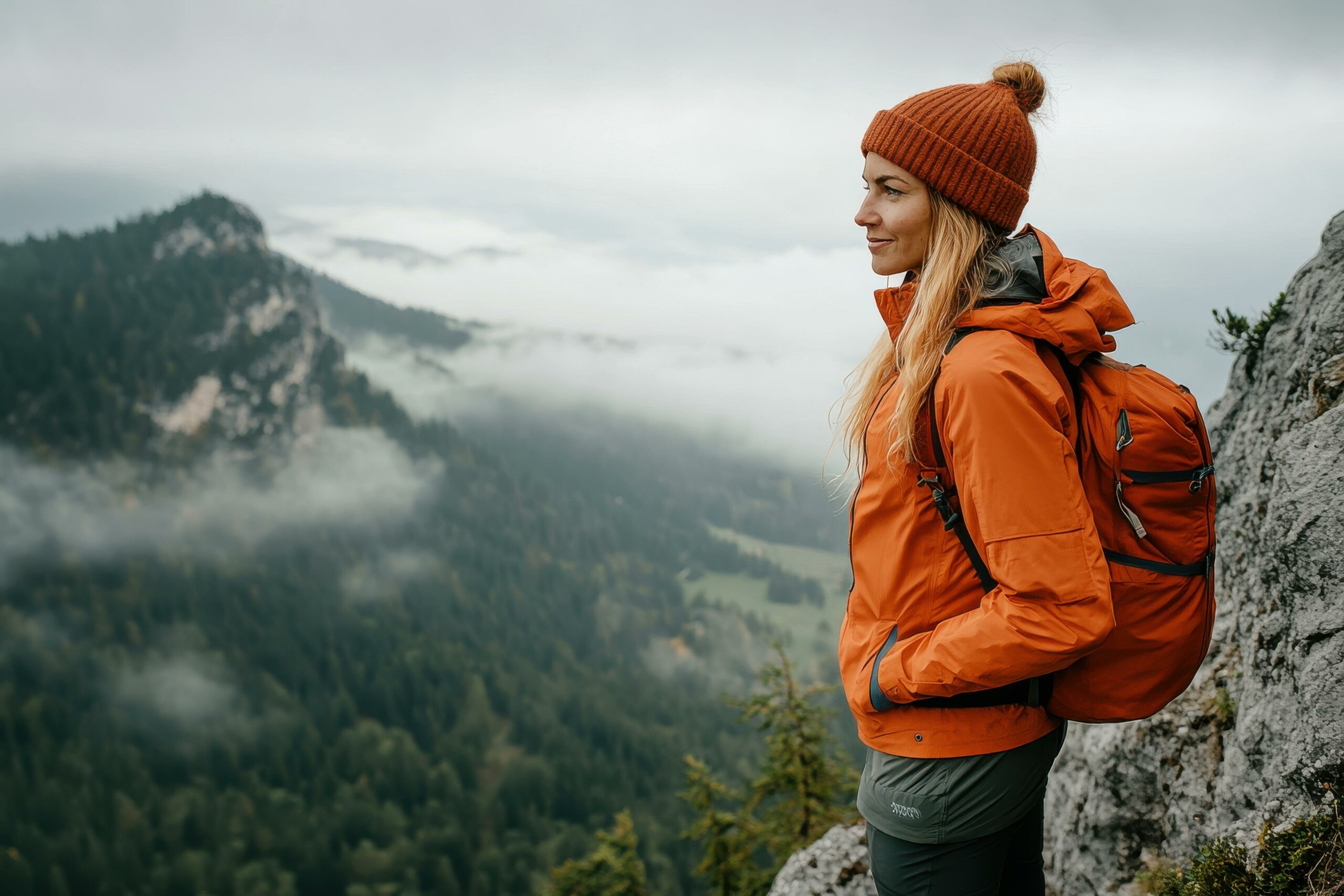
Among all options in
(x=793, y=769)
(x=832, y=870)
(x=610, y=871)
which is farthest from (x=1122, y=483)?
(x=610, y=871)

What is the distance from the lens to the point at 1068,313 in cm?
225

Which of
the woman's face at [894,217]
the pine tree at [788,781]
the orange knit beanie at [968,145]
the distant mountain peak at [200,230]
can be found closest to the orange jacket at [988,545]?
the woman's face at [894,217]

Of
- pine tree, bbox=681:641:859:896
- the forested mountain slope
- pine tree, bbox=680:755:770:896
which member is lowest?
the forested mountain slope

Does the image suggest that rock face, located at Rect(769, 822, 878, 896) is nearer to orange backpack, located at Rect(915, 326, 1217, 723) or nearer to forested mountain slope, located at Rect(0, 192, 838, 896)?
orange backpack, located at Rect(915, 326, 1217, 723)

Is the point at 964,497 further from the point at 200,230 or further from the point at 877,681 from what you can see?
the point at 200,230

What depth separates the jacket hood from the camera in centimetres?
225

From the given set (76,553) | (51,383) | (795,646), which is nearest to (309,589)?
(76,553)

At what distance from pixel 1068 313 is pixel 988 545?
0.72 metres

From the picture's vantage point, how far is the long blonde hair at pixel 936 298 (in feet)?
7.72

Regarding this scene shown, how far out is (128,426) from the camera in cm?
15988

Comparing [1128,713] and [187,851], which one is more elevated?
[1128,713]

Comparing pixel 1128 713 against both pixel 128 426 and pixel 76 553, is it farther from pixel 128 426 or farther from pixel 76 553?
pixel 128 426

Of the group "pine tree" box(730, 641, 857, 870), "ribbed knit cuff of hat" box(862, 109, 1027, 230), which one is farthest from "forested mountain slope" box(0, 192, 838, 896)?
"ribbed knit cuff of hat" box(862, 109, 1027, 230)

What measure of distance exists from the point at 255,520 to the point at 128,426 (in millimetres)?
32725
